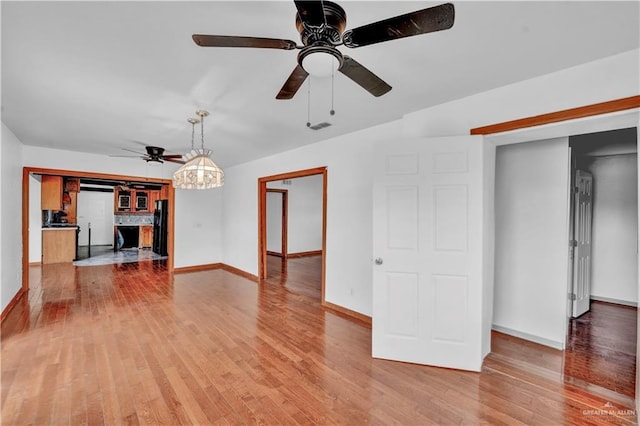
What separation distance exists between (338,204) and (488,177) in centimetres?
198

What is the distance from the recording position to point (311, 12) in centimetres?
125

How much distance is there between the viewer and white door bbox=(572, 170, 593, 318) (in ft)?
12.6

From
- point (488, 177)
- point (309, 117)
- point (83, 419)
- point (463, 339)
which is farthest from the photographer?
point (309, 117)

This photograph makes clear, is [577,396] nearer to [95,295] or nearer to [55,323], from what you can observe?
[55,323]

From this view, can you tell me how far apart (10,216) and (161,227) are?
16.6 feet

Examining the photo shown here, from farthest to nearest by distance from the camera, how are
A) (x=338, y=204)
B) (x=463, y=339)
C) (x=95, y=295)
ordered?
(x=95, y=295) → (x=338, y=204) → (x=463, y=339)

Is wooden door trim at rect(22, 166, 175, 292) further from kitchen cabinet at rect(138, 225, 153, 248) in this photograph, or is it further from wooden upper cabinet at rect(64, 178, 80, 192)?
kitchen cabinet at rect(138, 225, 153, 248)

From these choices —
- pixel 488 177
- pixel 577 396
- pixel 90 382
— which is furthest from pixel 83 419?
pixel 488 177

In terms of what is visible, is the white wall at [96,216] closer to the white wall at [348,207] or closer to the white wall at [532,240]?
the white wall at [348,207]

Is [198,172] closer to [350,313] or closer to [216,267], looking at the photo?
[350,313]

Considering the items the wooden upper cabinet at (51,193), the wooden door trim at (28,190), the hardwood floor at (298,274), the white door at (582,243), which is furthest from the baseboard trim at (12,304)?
the white door at (582,243)

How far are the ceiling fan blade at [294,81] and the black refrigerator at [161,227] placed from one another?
7.89 m

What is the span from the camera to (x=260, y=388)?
2348 millimetres

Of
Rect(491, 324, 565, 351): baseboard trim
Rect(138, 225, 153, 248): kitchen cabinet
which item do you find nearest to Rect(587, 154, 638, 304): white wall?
Rect(491, 324, 565, 351): baseboard trim
